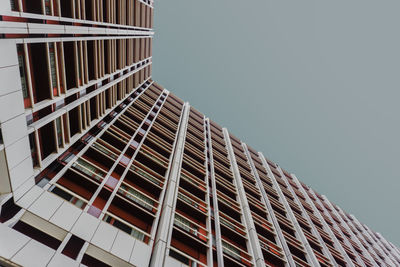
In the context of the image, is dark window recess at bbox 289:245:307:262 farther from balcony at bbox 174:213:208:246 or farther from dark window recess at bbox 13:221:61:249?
dark window recess at bbox 13:221:61:249

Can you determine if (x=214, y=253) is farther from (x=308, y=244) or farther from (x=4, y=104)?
(x=4, y=104)

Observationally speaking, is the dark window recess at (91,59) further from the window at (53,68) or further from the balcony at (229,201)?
the balcony at (229,201)

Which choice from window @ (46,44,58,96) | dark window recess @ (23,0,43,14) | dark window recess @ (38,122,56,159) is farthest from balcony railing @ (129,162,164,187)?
dark window recess @ (23,0,43,14)

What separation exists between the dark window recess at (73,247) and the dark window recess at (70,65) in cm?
1047

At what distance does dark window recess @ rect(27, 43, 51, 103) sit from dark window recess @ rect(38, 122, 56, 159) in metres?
1.80

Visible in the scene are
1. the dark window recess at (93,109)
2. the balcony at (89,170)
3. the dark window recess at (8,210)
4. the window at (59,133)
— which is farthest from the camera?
the dark window recess at (93,109)

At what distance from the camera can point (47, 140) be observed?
14.2 meters

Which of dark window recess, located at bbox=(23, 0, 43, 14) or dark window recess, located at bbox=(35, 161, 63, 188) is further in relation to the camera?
dark window recess, located at bbox=(35, 161, 63, 188)

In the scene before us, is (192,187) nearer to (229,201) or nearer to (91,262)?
(229,201)

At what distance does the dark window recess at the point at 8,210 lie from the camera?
389 inches

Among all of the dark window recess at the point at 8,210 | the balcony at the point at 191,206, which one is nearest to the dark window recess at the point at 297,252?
the balcony at the point at 191,206

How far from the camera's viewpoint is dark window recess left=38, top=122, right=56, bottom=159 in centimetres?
1365

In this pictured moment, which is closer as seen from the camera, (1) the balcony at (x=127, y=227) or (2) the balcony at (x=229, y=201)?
(1) the balcony at (x=127, y=227)

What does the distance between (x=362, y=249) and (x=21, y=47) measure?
144 ft
